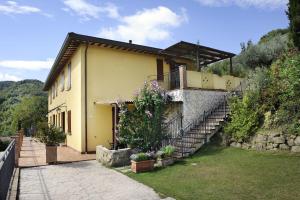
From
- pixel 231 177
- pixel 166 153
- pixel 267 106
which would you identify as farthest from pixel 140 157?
pixel 267 106

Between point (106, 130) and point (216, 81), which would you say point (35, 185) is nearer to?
point (106, 130)

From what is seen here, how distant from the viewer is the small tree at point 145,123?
1259 centimetres

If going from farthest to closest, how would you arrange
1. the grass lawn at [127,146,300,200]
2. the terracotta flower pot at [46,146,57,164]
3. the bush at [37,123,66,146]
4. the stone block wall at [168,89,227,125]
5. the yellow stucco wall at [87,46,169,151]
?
the yellow stucco wall at [87,46,169,151], the stone block wall at [168,89,227,125], the bush at [37,123,66,146], the terracotta flower pot at [46,146,57,164], the grass lawn at [127,146,300,200]

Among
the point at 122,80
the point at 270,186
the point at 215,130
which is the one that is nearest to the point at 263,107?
the point at 215,130

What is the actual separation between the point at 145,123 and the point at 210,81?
5431mm

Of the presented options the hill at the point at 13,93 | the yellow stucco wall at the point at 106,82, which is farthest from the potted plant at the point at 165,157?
the hill at the point at 13,93

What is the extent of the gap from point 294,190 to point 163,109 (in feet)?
24.1

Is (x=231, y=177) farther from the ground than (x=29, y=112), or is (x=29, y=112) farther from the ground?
(x=29, y=112)

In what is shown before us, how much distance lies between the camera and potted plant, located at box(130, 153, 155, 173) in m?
10.2

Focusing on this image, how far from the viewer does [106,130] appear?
1639cm

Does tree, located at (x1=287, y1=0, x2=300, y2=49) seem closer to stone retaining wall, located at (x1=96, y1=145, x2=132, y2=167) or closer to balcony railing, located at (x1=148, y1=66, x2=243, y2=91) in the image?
balcony railing, located at (x1=148, y1=66, x2=243, y2=91)

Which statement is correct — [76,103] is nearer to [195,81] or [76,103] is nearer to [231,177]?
[195,81]

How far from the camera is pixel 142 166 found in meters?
10.3

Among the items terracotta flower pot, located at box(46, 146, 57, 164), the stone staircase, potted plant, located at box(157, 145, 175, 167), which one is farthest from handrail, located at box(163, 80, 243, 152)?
terracotta flower pot, located at box(46, 146, 57, 164)
